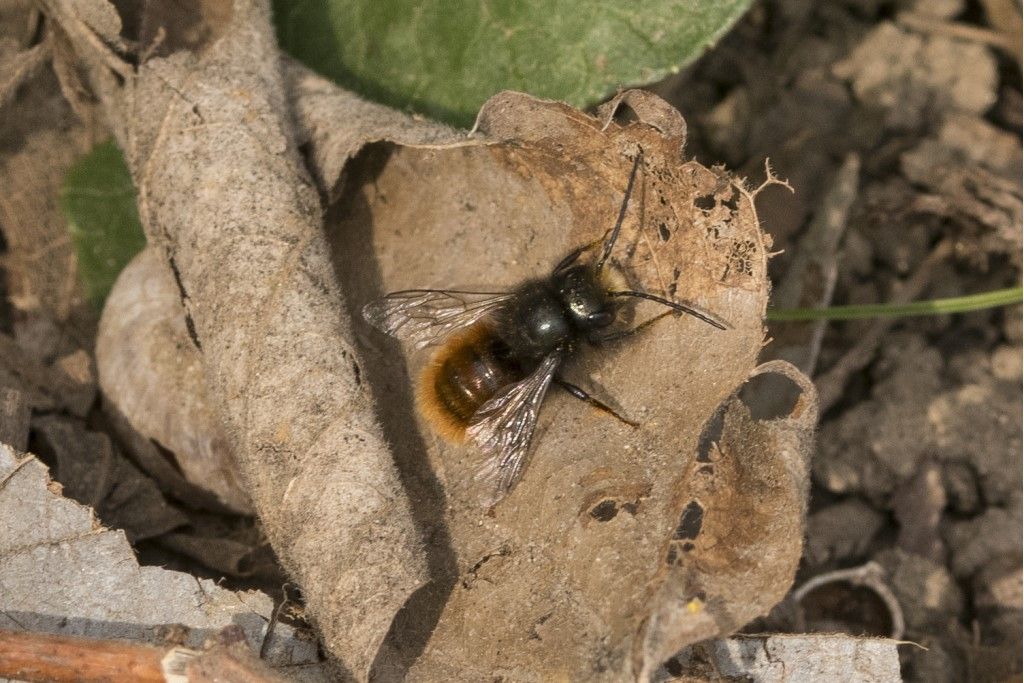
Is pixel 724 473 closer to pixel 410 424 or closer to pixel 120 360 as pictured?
pixel 410 424

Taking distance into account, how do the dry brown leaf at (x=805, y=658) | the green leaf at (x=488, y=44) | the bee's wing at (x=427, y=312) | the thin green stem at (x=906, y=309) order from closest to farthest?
the dry brown leaf at (x=805, y=658) → the bee's wing at (x=427, y=312) → the green leaf at (x=488, y=44) → the thin green stem at (x=906, y=309)

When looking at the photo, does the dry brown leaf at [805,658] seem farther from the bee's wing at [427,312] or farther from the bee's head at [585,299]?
the bee's wing at [427,312]

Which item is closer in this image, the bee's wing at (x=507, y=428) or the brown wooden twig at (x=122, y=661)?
the brown wooden twig at (x=122, y=661)

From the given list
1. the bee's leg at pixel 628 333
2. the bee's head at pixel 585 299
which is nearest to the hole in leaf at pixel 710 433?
the bee's leg at pixel 628 333

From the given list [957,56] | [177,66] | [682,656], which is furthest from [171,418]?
[957,56]

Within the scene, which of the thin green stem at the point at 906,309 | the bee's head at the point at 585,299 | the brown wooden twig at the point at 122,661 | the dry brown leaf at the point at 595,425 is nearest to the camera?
the brown wooden twig at the point at 122,661

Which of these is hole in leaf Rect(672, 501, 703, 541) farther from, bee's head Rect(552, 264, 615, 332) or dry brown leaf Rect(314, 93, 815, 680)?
bee's head Rect(552, 264, 615, 332)

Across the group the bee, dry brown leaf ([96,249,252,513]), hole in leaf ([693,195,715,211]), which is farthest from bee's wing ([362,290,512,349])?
hole in leaf ([693,195,715,211])
